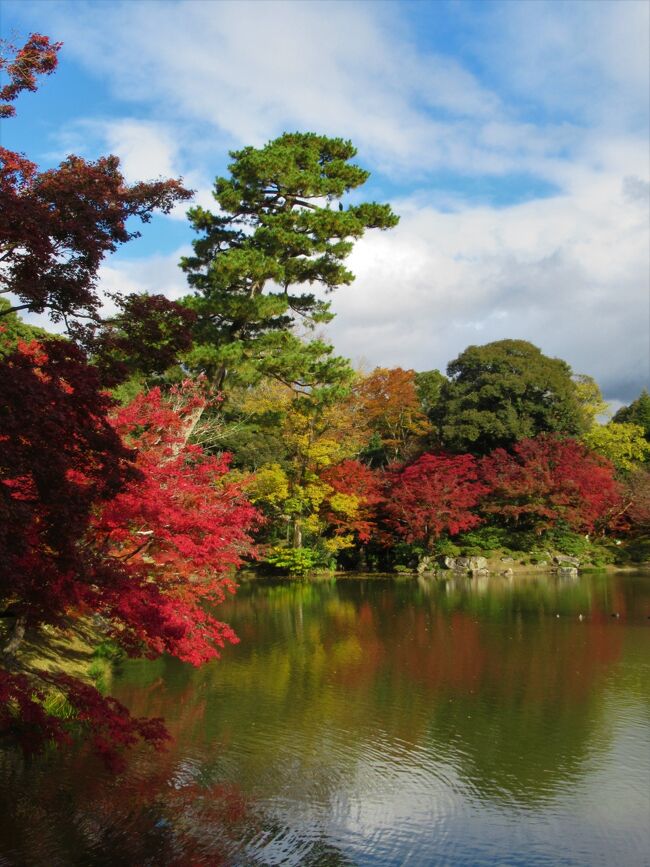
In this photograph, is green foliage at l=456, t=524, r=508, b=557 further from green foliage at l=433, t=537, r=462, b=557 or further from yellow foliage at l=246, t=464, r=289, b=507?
yellow foliage at l=246, t=464, r=289, b=507

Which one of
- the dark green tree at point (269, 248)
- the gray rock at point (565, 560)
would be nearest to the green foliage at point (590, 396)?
the gray rock at point (565, 560)

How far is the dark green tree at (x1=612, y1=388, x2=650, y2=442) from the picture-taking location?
31922 mm

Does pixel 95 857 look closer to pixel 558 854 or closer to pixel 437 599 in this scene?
pixel 558 854

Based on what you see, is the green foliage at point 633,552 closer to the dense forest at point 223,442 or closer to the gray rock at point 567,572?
the dense forest at point 223,442

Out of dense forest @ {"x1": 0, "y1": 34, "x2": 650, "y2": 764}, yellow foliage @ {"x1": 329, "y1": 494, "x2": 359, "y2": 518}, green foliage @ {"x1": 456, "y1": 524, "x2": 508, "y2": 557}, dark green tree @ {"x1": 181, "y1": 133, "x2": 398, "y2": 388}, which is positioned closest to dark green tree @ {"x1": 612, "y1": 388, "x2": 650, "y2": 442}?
dense forest @ {"x1": 0, "y1": 34, "x2": 650, "y2": 764}

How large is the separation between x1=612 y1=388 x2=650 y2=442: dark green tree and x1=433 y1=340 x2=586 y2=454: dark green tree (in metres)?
6.63

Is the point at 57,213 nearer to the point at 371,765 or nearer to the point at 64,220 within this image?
the point at 64,220

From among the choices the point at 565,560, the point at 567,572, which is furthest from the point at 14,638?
the point at 565,560

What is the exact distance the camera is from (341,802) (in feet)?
18.1

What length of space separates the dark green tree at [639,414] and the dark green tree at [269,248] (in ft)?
72.2

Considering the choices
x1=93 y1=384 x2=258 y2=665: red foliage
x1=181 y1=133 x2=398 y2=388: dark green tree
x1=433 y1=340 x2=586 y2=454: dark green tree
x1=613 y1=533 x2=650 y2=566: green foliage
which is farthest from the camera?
x1=433 y1=340 x2=586 y2=454: dark green tree

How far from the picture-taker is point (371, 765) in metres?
6.26

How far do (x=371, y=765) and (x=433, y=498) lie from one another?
60.6ft

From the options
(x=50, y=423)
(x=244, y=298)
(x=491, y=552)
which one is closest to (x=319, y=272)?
(x=244, y=298)
